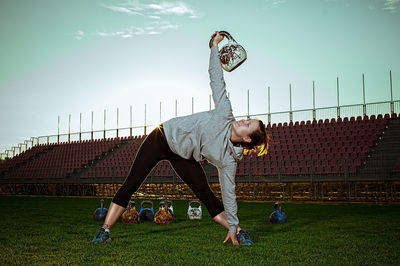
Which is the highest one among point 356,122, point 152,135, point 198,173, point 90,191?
point 356,122

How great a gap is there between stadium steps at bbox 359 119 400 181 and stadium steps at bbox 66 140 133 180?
571 inches

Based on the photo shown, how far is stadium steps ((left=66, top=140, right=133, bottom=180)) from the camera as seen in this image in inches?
821

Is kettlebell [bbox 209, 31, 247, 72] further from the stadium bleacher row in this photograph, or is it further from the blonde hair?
the stadium bleacher row

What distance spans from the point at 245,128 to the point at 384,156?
38.6ft

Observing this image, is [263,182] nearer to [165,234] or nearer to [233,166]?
[165,234]

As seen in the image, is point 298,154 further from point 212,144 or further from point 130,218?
point 212,144

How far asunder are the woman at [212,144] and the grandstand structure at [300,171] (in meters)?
4.96

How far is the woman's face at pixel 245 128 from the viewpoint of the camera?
3432 mm

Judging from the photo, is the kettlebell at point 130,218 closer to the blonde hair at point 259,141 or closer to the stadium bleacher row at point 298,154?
the blonde hair at point 259,141

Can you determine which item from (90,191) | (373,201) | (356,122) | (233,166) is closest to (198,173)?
(233,166)

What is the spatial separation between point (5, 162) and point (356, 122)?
77.7 feet

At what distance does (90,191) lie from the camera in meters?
18.5

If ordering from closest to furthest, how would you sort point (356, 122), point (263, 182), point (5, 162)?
1. point (263, 182)
2. point (356, 122)
3. point (5, 162)

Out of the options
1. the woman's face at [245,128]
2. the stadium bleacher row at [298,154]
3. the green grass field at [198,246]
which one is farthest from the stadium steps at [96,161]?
the woman's face at [245,128]
